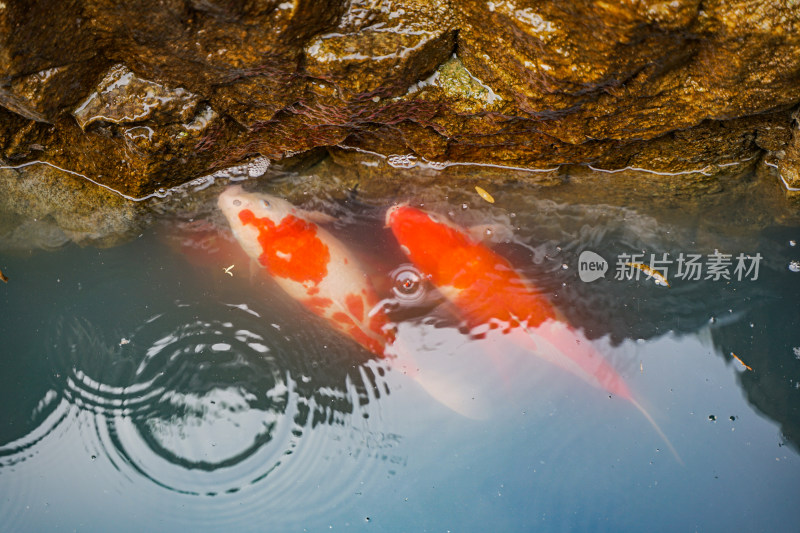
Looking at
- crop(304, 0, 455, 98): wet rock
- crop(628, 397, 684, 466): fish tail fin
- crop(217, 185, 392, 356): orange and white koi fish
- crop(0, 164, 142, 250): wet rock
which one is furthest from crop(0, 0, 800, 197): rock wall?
crop(628, 397, 684, 466): fish tail fin

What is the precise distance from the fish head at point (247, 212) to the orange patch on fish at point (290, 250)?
1cm

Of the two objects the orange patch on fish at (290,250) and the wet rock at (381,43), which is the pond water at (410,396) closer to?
the orange patch on fish at (290,250)

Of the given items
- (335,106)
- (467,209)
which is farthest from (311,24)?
(467,209)

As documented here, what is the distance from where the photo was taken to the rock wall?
262 cm

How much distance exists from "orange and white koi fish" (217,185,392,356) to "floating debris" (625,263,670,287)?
1.68 m

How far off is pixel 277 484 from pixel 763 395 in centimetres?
292

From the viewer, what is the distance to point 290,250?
12.9ft

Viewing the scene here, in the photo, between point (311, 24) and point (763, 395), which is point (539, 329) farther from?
point (311, 24)

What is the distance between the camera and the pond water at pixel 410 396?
3311 mm

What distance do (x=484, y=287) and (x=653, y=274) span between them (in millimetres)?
1086

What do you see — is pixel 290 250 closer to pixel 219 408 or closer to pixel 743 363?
pixel 219 408

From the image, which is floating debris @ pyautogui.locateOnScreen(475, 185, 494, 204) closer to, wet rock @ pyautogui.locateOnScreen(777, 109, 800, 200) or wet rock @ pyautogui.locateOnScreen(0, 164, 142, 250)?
wet rock @ pyautogui.locateOnScreen(777, 109, 800, 200)

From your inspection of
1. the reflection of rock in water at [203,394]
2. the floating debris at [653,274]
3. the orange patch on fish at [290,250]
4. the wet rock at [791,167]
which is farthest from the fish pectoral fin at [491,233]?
the wet rock at [791,167]

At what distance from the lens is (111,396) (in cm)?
348
